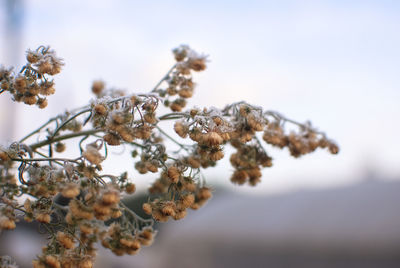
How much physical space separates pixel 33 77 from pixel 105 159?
13.0 inches

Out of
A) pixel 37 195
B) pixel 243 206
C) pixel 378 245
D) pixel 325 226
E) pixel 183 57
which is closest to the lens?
pixel 37 195

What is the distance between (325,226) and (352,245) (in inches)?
33.2

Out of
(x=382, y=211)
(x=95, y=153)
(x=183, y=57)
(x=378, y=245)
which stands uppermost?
(x=382, y=211)

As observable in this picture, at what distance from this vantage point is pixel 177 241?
13.5m

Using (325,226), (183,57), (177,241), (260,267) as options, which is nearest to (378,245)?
(325,226)

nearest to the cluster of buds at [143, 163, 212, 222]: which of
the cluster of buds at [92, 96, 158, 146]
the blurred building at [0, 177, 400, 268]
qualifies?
the cluster of buds at [92, 96, 158, 146]

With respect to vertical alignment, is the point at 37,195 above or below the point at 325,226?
below

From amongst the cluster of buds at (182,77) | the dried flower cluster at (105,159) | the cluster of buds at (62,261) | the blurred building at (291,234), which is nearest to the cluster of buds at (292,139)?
the dried flower cluster at (105,159)

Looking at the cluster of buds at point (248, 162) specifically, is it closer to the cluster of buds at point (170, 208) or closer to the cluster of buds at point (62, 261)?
the cluster of buds at point (170, 208)

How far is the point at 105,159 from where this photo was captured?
102cm

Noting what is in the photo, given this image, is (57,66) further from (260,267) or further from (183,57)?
(260,267)

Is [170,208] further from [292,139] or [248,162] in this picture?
[292,139]

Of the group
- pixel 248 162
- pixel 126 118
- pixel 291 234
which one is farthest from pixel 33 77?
pixel 291 234

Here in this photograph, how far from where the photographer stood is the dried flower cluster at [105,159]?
3.33 ft
